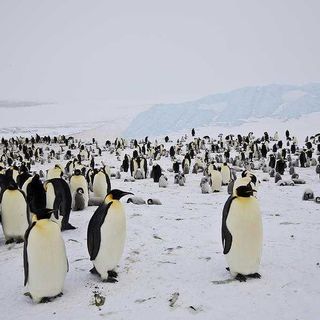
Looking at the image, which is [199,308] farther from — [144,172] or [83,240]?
[144,172]

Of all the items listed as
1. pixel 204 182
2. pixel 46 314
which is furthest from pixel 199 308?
pixel 204 182

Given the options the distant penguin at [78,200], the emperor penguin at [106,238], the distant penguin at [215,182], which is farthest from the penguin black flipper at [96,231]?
the distant penguin at [215,182]

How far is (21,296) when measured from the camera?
14.5ft

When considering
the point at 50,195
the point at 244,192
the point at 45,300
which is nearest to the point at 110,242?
the point at 45,300

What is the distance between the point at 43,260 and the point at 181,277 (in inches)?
61.3

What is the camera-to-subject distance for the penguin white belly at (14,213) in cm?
604

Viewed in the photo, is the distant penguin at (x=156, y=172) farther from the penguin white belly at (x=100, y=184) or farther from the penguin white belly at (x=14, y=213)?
the penguin white belly at (x=14, y=213)

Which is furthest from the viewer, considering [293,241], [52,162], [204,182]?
[52,162]

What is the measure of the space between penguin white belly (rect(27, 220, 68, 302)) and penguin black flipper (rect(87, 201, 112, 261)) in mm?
467

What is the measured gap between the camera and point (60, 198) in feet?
21.5

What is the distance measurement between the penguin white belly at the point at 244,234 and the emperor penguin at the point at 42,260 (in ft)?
6.10

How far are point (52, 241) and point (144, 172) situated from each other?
12.8 m

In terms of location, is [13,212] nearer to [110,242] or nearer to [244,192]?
[110,242]

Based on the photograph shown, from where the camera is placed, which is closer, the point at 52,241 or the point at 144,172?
the point at 52,241
